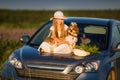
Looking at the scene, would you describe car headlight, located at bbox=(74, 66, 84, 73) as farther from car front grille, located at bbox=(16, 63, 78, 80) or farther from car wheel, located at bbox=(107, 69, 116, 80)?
car wheel, located at bbox=(107, 69, 116, 80)

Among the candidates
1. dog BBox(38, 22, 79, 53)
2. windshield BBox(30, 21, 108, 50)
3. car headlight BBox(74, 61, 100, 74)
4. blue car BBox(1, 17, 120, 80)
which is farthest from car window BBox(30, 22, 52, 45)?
car headlight BBox(74, 61, 100, 74)

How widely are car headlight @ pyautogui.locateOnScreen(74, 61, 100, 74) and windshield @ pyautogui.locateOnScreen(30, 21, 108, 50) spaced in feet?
3.33

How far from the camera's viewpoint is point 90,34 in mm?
11305

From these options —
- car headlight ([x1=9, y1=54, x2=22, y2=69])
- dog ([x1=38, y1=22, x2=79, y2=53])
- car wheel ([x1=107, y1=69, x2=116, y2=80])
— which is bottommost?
car wheel ([x1=107, y1=69, x2=116, y2=80])

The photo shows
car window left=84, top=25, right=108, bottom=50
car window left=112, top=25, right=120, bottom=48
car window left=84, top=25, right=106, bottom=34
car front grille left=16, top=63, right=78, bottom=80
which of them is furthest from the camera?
car window left=84, top=25, right=106, bottom=34

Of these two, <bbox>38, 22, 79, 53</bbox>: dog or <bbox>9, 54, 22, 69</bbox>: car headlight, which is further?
<bbox>38, 22, 79, 53</bbox>: dog

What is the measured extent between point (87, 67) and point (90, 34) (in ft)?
5.95

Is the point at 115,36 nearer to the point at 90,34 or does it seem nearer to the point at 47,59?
the point at 90,34

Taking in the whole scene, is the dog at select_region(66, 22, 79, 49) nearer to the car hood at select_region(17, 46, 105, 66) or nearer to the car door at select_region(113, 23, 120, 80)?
the car hood at select_region(17, 46, 105, 66)

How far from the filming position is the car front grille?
9.46 metres

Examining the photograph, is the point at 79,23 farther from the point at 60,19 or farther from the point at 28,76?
the point at 28,76

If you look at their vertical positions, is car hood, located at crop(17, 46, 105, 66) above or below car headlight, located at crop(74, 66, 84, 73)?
above

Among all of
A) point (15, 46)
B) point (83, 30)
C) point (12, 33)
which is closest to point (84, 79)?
point (83, 30)

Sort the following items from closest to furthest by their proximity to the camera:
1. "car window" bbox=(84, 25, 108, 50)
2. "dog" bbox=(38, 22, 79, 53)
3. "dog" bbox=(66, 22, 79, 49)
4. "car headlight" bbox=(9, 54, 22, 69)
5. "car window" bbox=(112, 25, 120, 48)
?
"car headlight" bbox=(9, 54, 22, 69) → "dog" bbox=(38, 22, 79, 53) → "dog" bbox=(66, 22, 79, 49) → "car window" bbox=(84, 25, 108, 50) → "car window" bbox=(112, 25, 120, 48)
